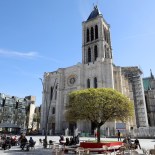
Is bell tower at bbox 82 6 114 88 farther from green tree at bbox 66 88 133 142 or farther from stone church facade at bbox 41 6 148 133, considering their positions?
green tree at bbox 66 88 133 142

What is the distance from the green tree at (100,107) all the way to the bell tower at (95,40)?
3138cm

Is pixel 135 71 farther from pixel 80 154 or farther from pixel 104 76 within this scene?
pixel 80 154

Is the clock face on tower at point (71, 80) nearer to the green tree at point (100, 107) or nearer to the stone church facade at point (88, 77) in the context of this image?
the stone church facade at point (88, 77)

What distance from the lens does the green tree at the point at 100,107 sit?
1816cm

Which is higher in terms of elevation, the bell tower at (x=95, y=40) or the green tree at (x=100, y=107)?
the bell tower at (x=95, y=40)

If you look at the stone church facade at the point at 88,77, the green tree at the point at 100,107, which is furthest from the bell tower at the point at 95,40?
the green tree at the point at 100,107

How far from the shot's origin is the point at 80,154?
12602 mm

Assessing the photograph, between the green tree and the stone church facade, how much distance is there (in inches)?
858

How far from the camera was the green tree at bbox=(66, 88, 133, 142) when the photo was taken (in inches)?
715

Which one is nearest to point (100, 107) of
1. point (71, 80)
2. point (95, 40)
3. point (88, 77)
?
point (88, 77)

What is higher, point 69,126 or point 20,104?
point 20,104

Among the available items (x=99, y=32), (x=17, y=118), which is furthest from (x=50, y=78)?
(x=17, y=118)

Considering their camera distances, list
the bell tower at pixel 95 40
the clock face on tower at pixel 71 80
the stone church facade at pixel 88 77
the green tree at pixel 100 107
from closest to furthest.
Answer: the green tree at pixel 100 107 < the stone church facade at pixel 88 77 < the clock face on tower at pixel 71 80 < the bell tower at pixel 95 40

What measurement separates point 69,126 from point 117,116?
101 feet
